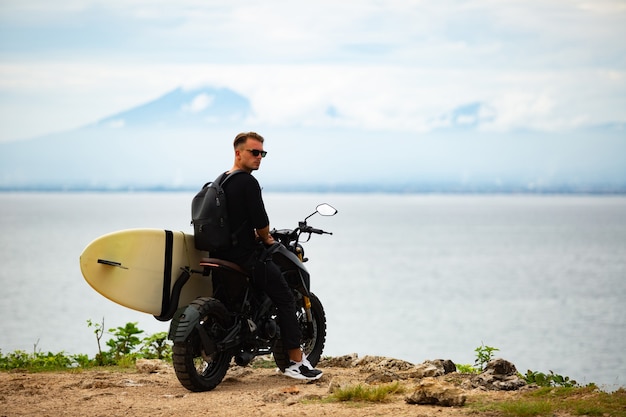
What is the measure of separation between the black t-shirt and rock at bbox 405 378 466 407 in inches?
87.8

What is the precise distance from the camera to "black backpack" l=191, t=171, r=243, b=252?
9.39m

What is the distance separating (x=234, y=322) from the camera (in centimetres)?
964

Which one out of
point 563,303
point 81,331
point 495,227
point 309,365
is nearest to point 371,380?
point 309,365

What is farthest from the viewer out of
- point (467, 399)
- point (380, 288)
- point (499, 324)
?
point (380, 288)

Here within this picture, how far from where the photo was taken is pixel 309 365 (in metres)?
10.0

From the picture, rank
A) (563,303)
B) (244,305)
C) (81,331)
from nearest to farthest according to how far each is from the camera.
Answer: (244,305)
(81,331)
(563,303)

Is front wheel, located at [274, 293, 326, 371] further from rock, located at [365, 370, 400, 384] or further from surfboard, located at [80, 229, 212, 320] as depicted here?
surfboard, located at [80, 229, 212, 320]

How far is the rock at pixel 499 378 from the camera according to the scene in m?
9.17

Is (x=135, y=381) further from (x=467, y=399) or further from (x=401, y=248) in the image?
(x=401, y=248)

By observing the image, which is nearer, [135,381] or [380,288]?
[135,381]

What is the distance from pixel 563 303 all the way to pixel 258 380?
170 ft

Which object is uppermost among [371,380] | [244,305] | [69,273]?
[244,305]

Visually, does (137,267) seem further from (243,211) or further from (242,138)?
(242,138)

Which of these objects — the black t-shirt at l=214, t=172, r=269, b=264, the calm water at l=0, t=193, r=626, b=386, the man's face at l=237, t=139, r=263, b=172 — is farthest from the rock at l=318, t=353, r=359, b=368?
the calm water at l=0, t=193, r=626, b=386
